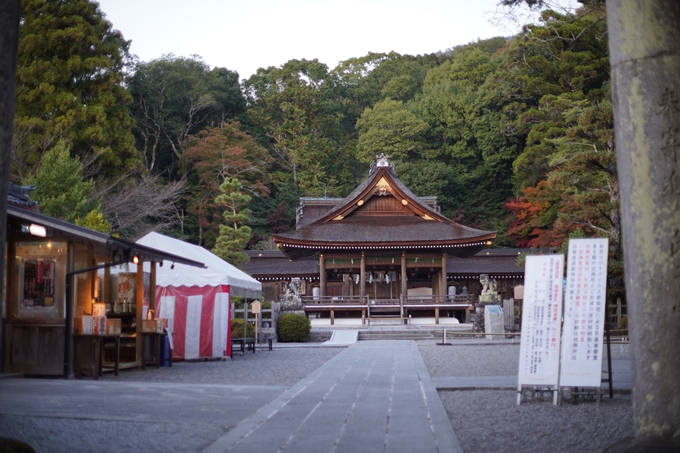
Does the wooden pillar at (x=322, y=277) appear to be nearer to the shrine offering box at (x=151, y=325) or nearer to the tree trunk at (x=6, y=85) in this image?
the shrine offering box at (x=151, y=325)

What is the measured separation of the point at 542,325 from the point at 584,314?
47 cm

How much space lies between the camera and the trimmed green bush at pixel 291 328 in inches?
979

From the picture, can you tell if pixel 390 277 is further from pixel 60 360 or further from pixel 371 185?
pixel 60 360

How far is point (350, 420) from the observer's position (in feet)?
22.2

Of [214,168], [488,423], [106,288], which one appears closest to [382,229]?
[214,168]

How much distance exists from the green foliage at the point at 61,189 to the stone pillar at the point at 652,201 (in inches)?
919

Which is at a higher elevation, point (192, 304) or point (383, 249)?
point (383, 249)

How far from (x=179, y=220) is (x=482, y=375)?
35816 mm

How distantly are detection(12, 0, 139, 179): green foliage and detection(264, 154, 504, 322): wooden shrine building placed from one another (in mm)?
10533

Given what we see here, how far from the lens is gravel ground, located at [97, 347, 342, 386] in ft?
37.0

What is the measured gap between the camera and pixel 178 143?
158 ft

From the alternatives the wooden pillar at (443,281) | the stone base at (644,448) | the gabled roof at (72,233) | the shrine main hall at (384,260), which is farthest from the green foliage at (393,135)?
the stone base at (644,448)

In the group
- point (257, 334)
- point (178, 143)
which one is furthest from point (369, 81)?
point (257, 334)

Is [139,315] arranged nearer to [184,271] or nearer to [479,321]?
[184,271]
